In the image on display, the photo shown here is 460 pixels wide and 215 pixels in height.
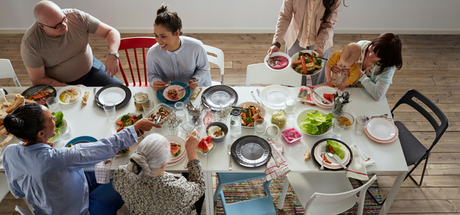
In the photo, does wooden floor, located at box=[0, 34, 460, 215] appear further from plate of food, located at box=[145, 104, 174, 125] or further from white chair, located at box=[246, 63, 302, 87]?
plate of food, located at box=[145, 104, 174, 125]

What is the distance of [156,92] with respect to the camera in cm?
247

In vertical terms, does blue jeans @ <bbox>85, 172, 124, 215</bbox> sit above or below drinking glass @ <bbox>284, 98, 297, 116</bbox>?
below

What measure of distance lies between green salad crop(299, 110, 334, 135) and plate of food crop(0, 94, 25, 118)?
7.15ft

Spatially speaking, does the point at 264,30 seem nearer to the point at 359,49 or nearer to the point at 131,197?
the point at 359,49

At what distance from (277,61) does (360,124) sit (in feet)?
2.94

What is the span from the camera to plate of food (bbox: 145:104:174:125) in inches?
86.0

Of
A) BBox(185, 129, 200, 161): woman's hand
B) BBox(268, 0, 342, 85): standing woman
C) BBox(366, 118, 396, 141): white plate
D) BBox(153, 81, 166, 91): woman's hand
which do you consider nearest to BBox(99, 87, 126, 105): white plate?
BBox(153, 81, 166, 91): woman's hand

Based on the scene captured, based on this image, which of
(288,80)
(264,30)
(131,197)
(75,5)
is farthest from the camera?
(264,30)

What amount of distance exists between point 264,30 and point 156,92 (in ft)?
8.93

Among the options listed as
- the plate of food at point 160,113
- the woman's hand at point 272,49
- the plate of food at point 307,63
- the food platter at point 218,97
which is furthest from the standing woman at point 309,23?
the plate of food at point 160,113

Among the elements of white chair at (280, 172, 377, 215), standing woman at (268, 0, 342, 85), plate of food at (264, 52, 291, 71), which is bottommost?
white chair at (280, 172, 377, 215)

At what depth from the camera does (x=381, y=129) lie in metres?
2.17

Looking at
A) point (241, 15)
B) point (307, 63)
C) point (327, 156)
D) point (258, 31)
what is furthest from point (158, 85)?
point (258, 31)

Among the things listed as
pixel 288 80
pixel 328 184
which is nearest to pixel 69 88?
pixel 288 80
